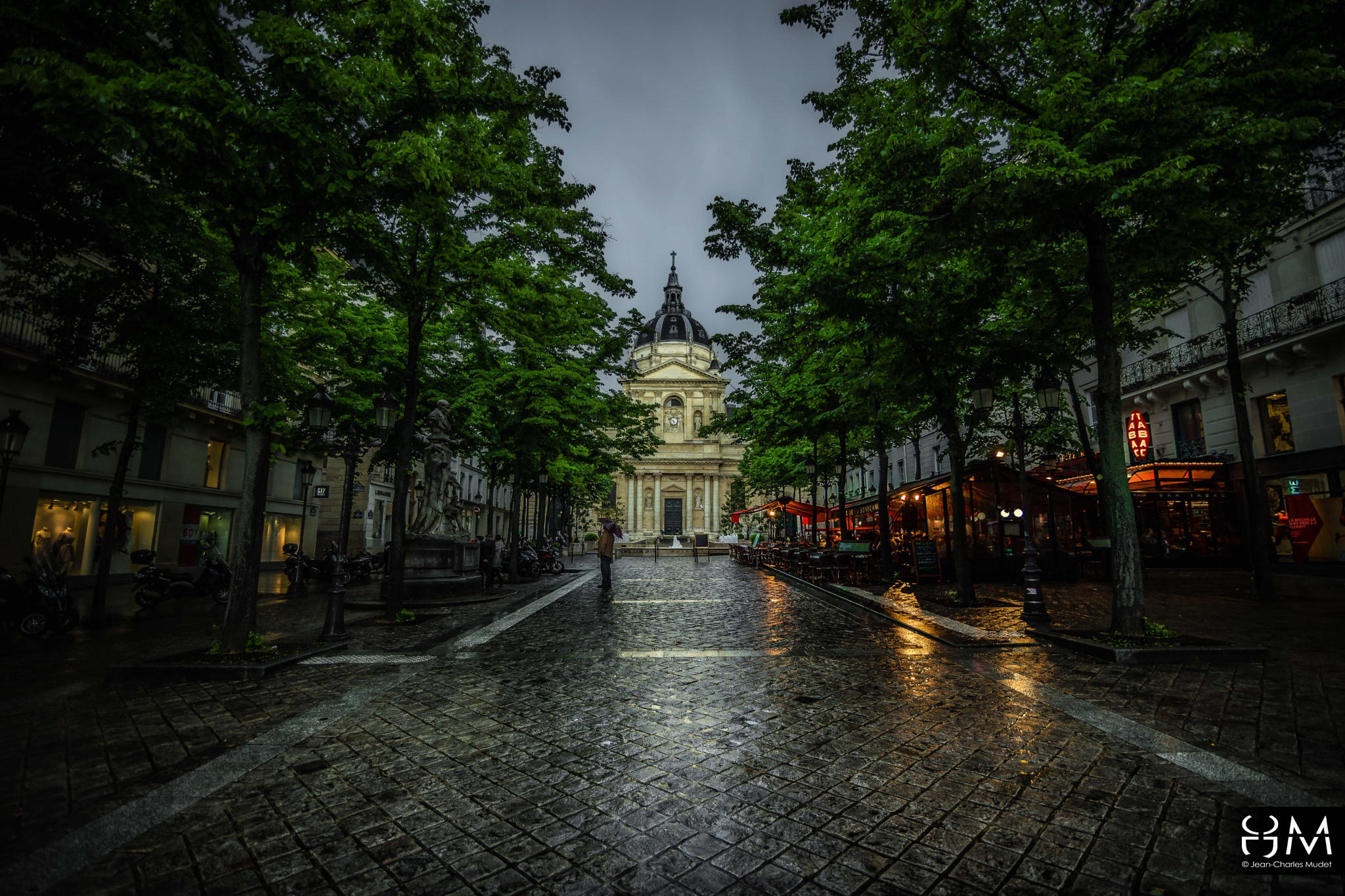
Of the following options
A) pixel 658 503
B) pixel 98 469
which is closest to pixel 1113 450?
pixel 98 469

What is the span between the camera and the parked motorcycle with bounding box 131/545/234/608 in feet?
37.7

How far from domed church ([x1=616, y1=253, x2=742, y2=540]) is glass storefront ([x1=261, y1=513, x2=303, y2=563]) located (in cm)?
4204

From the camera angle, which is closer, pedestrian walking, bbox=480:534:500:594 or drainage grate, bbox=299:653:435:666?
drainage grate, bbox=299:653:435:666

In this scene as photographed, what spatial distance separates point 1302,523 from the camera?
15.6m

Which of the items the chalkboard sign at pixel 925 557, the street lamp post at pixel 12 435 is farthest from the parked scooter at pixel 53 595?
the chalkboard sign at pixel 925 557

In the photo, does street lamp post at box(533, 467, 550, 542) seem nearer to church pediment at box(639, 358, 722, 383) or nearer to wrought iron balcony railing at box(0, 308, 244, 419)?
wrought iron balcony railing at box(0, 308, 244, 419)

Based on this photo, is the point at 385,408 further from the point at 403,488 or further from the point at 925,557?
the point at 925,557

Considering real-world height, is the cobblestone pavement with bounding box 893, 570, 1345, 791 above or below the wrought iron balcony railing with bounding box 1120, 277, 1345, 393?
below

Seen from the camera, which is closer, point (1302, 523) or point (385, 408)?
point (385, 408)

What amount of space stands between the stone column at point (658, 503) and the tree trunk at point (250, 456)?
62349mm

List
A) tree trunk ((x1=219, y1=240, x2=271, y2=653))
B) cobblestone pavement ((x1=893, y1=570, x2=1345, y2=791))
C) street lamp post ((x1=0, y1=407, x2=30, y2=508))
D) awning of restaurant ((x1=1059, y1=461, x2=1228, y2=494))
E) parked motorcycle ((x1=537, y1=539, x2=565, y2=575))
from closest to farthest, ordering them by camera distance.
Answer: cobblestone pavement ((x1=893, y1=570, x2=1345, y2=791)), tree trunk ((x1=219, y1=240, x2=271, y2=653)), street lamp post ((x1=0, y1=407, x2=30, y2=508)), awning of restaurant ((x1=1059, y1=461, x2=1228, y2=494)), parked motorcycle ((x1=537, y1=539, x2=565, y2=575))

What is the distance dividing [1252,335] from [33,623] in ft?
88.8

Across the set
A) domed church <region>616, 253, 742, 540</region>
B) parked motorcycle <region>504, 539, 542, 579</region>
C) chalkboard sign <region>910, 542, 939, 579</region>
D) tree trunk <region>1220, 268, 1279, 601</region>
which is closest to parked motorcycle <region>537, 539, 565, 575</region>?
parked motorcycle <region>504, 539, 542, 579</region>

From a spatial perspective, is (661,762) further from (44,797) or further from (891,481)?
(891,481)
